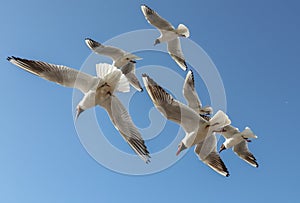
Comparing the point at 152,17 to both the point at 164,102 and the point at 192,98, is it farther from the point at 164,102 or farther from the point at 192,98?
the point at 164,102

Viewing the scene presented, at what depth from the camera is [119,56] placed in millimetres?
9250

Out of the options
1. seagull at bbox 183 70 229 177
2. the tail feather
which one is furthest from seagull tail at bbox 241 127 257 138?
the tail feather

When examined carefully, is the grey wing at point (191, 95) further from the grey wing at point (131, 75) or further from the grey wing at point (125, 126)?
the grey wing at point (125, 126)

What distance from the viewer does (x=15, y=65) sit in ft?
21.7

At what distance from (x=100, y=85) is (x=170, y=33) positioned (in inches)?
144

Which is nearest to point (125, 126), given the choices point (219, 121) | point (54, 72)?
point (54, 72)

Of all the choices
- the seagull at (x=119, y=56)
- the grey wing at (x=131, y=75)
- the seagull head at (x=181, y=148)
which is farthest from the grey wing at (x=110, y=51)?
the seagull head at (x=181, y=148)

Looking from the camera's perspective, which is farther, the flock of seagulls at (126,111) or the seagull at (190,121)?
the flock of seagulls at (126,111)

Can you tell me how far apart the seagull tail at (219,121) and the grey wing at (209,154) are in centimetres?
73

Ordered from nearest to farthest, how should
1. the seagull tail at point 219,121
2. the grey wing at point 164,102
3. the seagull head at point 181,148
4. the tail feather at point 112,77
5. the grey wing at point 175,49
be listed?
the grey wing at point 164,102, the seagull tail at point 219,121, the tail feather at point 112,77, the seagull head at point 181,148, the grey wing at point 175,49

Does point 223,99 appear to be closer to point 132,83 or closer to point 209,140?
point 209,140

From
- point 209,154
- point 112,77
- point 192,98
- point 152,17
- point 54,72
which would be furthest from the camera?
point 152,17

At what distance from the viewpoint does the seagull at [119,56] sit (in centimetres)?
917

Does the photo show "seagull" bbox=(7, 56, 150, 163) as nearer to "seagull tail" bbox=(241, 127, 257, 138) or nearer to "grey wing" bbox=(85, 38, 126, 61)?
"grey wing" bbox=(85, 38, 126, 61)
